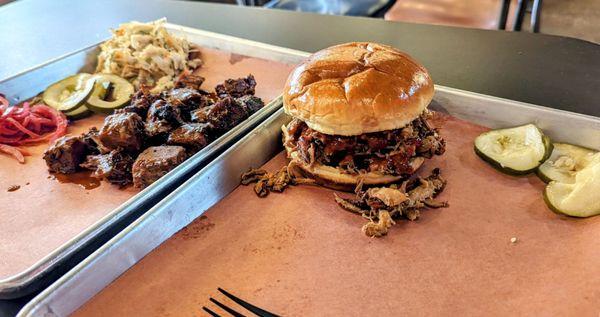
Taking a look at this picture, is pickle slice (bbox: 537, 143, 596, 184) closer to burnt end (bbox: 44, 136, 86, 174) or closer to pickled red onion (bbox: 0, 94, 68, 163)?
burnt end (bbox: 44, 136, 86, 174)

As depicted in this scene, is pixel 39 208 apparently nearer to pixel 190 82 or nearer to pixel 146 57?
pixel 190 82

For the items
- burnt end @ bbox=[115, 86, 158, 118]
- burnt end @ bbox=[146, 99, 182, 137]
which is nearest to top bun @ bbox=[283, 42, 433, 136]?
burnt end @ bbox=[146, 99, 182, 137]

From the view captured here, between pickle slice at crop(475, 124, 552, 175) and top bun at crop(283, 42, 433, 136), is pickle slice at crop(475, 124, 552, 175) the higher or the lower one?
the lower one

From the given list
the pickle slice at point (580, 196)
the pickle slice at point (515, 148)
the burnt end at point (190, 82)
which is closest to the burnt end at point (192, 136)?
the burnt end at point (190, 82)

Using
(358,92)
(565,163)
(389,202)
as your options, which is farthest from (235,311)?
(565,163)

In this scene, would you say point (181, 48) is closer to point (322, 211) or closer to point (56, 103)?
point (56, 103)

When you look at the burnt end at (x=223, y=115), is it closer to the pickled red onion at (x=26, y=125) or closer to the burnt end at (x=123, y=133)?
the burnt end at (x=123, y=133)
